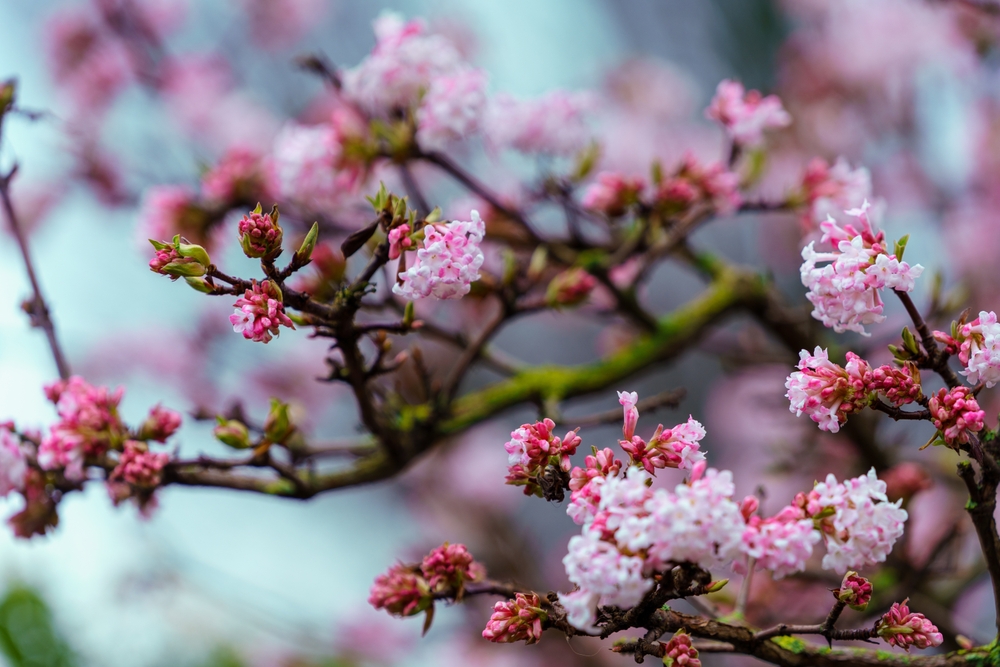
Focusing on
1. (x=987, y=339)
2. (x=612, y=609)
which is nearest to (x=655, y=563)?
(x=612, y=609)

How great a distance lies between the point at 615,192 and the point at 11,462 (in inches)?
21.5

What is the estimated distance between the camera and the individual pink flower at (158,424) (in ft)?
1.84

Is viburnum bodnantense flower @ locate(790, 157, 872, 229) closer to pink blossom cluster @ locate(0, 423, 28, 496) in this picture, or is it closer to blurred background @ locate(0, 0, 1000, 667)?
blurred background @ locate(0, 0, 1000, 667)

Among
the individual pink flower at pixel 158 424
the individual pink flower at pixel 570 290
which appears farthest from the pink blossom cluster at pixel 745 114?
Answer: the individual pink flower at pixel 158 424

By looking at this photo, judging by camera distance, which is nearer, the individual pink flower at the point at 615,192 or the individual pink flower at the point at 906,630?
the individual pink flower at the point at 906,630

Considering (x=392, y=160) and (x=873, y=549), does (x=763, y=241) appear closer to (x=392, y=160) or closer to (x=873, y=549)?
(x=392, y=160)

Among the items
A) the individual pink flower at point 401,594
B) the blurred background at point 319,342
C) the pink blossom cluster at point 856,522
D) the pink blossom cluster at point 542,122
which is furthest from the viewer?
the blurred background at point 319,342

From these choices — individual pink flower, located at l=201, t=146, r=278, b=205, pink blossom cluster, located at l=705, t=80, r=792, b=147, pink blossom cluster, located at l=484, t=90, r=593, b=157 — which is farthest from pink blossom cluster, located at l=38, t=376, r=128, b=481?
pink blossom cluster, located at l=705, t=80, r=792, b=147

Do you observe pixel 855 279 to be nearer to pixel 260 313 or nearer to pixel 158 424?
pixel 260 313

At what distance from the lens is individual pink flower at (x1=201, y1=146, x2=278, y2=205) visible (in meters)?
0.83

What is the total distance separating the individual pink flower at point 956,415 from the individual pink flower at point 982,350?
0.01m

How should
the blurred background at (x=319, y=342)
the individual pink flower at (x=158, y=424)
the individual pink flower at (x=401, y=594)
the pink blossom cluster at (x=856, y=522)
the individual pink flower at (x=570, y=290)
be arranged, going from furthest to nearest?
the blurred background at (x=319, y=342) < the individual pink flower at (x=570, y=290) < the individual pink flower at (x=158, y=424) < the individual pink flower at (x=401, y=594) < the pink blossom cluster at (x=856, y=522)

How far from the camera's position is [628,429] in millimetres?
408

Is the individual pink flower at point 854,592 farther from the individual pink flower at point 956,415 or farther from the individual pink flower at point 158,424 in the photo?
the individual pink flower at point 158,424
